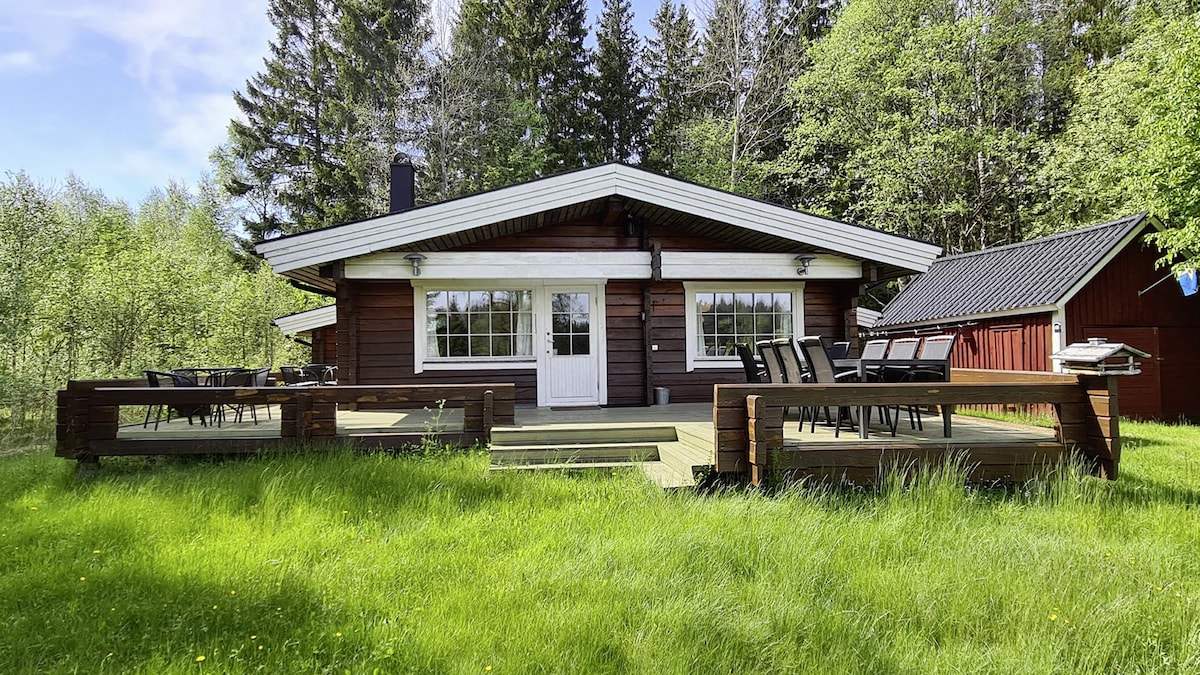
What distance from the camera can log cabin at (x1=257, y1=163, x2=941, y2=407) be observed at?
6750 millimetres

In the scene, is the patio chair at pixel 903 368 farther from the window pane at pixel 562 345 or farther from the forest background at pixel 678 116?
the forest background at pixel 678 116

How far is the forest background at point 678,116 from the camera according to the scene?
14602 millimetres

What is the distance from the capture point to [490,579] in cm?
260

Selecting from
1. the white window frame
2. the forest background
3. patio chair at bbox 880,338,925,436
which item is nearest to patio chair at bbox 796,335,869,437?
patio chair at bbox 880,338,925,436

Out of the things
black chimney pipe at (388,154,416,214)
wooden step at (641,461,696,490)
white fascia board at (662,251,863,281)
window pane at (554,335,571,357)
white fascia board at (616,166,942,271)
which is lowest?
wooden step at (641,461,696,490)

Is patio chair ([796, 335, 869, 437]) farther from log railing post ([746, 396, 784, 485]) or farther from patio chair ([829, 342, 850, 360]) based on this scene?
patio chair ([829, 342, 850, 360])

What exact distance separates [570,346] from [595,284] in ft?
2.72

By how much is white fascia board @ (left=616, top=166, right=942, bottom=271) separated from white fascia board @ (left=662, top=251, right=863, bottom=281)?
0.36 metres

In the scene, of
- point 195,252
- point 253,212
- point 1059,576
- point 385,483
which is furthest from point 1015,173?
point 195,252

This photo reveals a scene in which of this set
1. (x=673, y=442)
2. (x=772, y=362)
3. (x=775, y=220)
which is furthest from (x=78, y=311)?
(x=772, y=362)

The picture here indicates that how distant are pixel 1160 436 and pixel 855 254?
15.6ft

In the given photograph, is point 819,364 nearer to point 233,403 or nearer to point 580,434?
point 580,434

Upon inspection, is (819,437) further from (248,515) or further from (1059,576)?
(248,515)

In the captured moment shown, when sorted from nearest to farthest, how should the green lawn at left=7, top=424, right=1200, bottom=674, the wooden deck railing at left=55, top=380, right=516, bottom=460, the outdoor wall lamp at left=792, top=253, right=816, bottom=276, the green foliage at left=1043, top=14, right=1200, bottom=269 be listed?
the green lawn at left=7, top=424, right=1200, bottom=674 → the wooden deck railing at left=55, top=380, right=516, bottom=460 → the outdoor wall lamp at left=792, top=253, right=816, bottom=276 → the green foliage at left=1043, top=14, right=1200, bottom=269
